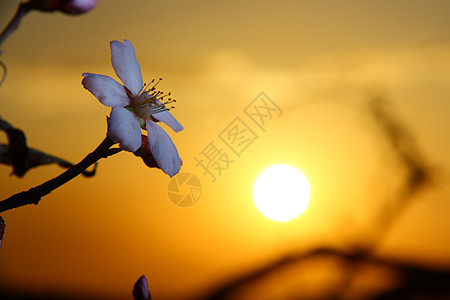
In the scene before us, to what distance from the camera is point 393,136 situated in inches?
93.7

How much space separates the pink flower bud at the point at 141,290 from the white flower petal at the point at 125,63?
18 centimetres

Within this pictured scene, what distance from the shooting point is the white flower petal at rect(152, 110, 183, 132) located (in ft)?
1.51

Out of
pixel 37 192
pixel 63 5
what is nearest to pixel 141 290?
pixel 37 192

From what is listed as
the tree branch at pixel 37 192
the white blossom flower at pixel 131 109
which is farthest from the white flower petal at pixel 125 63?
the tree branch at pixel 37 192

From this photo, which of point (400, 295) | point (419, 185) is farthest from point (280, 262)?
point (419, 185)

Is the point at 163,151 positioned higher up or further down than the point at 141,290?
higher up

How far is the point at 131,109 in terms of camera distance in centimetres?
45

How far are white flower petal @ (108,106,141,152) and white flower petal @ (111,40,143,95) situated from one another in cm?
5

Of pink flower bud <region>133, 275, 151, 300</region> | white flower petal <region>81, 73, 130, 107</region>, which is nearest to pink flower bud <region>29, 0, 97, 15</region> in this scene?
white flower petal <region>81, 73, 130, 107</region>

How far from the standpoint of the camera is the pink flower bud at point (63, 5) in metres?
0.35

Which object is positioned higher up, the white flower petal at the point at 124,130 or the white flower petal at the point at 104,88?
the white flower petal at the point at 104,88

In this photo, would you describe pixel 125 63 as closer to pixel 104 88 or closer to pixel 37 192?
pixel 104 88

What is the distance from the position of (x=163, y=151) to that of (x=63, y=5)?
5.4 inches

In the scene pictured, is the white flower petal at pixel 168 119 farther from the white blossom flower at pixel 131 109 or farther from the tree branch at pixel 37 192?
the tree branch at pixel 37 192
